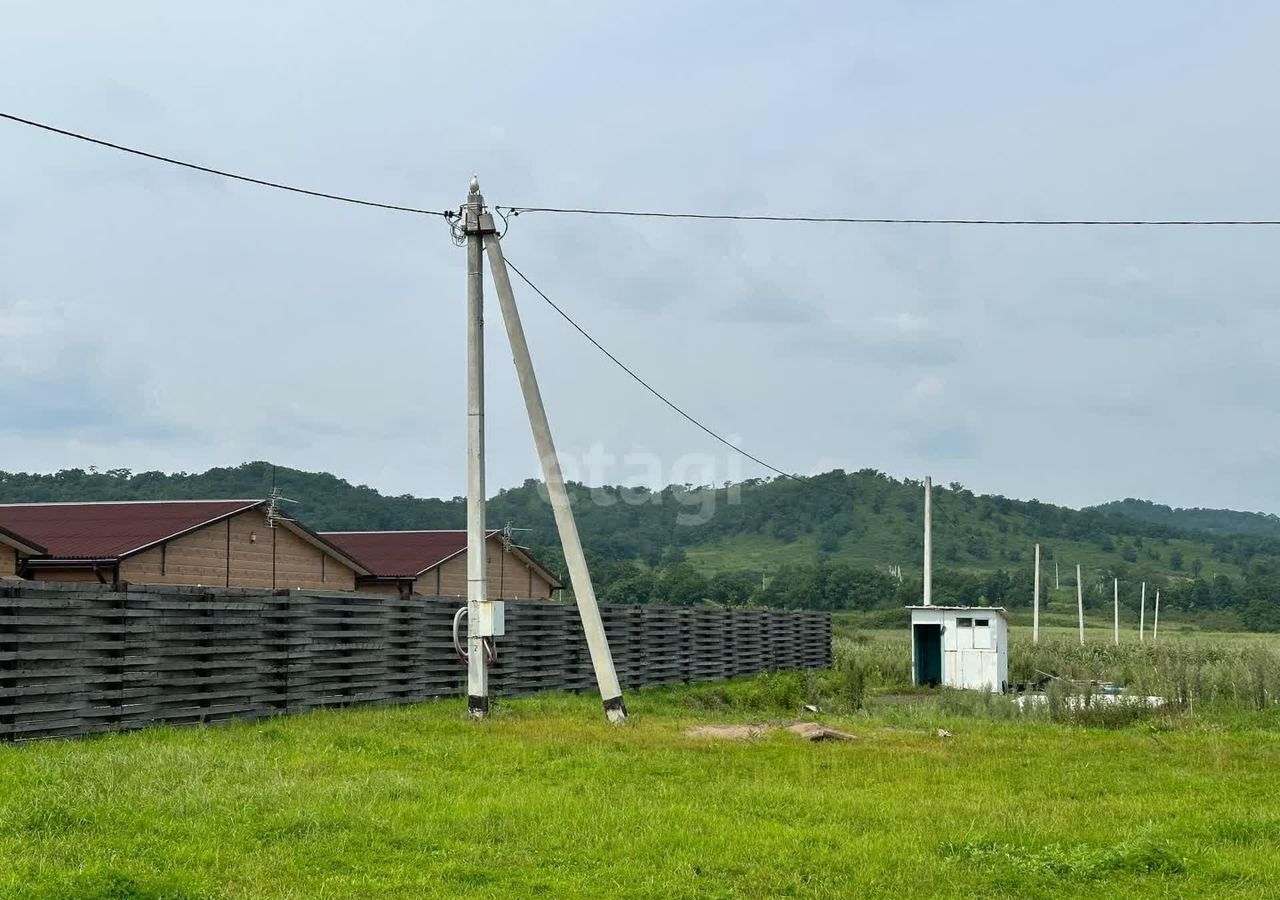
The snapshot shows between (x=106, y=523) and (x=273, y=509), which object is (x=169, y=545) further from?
(x=273, y=509)

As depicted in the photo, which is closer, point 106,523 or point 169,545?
point 169,545

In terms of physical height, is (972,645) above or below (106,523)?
below

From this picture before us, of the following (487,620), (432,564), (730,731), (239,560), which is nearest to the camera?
(730,731)

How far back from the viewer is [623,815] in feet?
32.0

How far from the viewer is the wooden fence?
13.1m

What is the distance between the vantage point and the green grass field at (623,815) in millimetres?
7879

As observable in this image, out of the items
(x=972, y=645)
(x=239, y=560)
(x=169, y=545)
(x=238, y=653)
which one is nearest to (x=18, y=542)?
(x=169, y=545)

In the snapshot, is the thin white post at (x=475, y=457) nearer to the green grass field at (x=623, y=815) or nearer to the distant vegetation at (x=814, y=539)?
the green grass field at (x=623, y=815)

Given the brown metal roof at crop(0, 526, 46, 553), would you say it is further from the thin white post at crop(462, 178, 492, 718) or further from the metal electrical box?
the metal electrical box

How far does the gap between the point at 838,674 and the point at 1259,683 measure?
11924 mm

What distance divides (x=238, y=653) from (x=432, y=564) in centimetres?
2421

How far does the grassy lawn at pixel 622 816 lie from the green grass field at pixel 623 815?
1.0 inches

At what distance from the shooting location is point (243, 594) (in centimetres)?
1628

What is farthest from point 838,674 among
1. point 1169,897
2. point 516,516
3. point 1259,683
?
point 516,516
